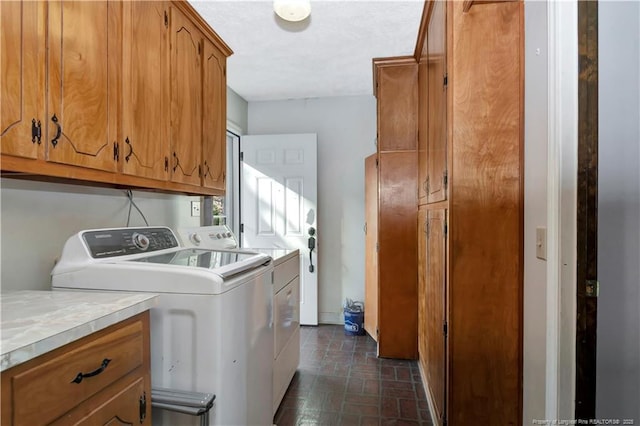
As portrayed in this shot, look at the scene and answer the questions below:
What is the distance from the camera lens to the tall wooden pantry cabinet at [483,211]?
54.2 inches

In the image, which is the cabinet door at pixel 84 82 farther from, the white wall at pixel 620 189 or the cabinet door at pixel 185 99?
the white wall at pixel 620 189

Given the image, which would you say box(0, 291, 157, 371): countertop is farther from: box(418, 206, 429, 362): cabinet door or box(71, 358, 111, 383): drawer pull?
box(418, 206, 429, 362): cabinet door

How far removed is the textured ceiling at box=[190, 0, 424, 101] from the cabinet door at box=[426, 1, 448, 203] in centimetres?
36

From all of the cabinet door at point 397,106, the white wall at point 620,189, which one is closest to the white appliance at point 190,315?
the white wall at point 620,189

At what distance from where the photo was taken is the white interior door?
340 centimetres

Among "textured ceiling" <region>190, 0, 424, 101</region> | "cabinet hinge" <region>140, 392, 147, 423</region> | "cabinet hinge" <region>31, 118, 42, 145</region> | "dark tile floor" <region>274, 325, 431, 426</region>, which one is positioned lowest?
"dark tile floor" <region>274, 325, 431, 426</region>

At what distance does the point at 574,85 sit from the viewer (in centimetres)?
97

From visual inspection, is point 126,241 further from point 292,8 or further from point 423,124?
point 423,124

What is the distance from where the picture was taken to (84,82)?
116 cm

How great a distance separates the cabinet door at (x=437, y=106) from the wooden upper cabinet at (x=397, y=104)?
1.87ft

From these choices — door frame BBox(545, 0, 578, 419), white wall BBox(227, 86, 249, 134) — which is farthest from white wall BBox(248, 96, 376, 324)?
door frame BBox(545, 0, 578, 419)

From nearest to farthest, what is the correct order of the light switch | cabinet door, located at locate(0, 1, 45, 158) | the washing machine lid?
cabinet door, located at locate(0, 1, 45, 158) → the light switch → the washing machine lid

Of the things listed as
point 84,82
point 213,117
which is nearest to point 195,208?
point 213,117

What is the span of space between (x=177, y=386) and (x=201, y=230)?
107 cm
